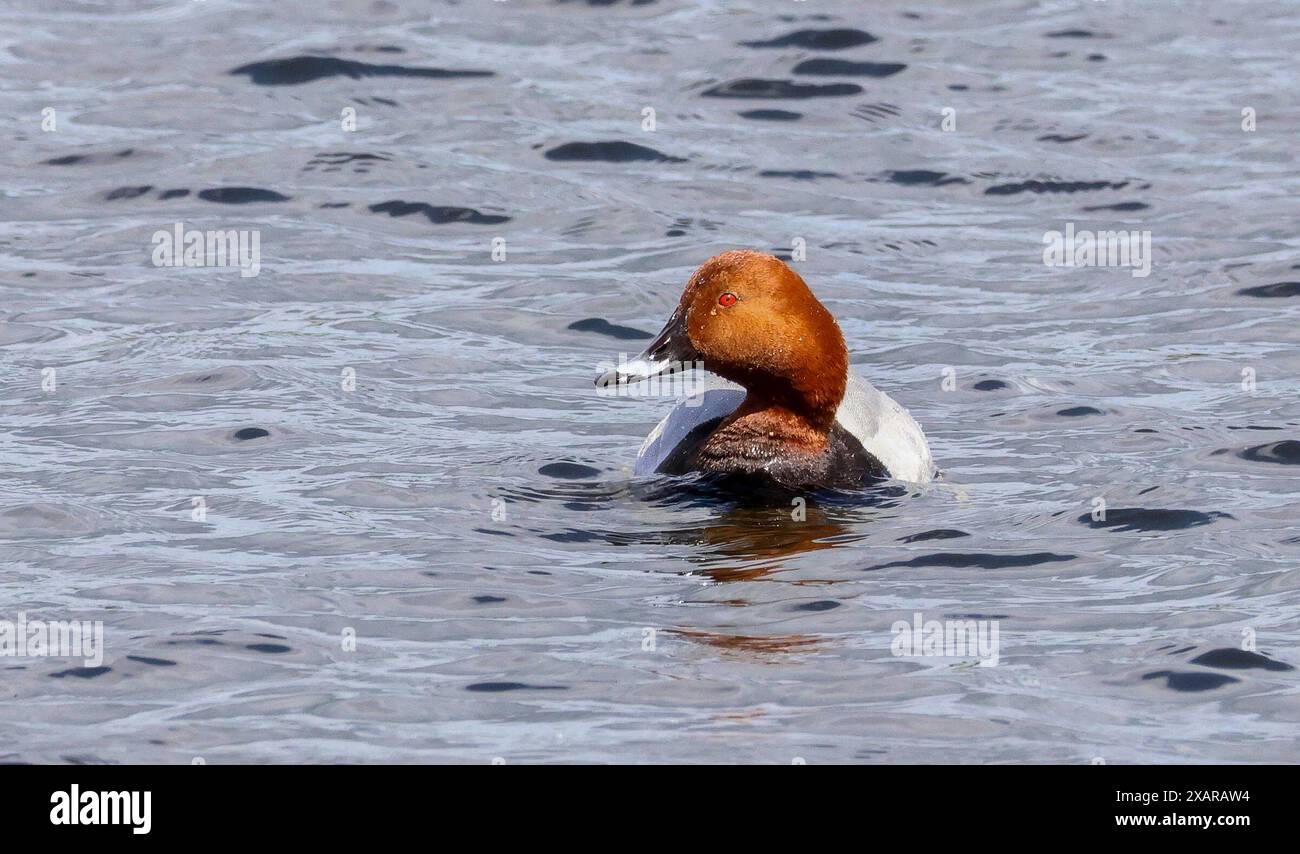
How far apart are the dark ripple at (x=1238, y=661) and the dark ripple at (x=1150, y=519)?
68.2 inches

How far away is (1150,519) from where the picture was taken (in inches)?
385

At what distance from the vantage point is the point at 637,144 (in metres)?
17.0

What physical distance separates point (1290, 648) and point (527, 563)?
3.14m

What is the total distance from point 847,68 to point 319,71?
15.4 ft

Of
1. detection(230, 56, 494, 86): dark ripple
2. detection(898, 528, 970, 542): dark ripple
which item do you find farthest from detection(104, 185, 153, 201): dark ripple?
detection(898, 528, 970, 542): dark ripple

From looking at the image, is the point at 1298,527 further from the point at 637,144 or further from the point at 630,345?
the point at 637,144

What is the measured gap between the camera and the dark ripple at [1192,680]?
301 inches

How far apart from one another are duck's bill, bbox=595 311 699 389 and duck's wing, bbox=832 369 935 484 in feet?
2.89

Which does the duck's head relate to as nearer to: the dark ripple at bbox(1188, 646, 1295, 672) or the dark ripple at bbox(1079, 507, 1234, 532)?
the dark ripple at bbox(1079, 507, 1234, 532)

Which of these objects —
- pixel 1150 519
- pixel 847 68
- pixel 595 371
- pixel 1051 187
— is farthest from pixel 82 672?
pixel 847 68

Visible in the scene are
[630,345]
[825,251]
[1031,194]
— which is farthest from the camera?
[1031,194]

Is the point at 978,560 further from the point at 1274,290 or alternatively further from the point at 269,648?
the point at 1274,290

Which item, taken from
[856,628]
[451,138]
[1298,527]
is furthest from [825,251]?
[856,628]

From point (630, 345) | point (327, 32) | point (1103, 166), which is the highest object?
point (327, 32)
